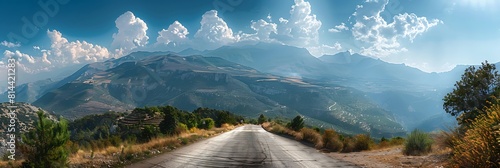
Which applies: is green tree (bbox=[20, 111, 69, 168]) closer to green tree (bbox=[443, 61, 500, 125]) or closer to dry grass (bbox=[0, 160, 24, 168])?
dry grass (bbox=[0, 160, 24, 168])

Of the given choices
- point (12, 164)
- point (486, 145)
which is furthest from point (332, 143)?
point (12, 164)

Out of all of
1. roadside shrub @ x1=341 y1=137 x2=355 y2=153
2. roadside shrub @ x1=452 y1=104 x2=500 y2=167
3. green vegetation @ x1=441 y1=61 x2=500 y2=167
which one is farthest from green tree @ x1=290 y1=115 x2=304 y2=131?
roadside shrub @ x1=452 y1=104 x2=500 y2=167

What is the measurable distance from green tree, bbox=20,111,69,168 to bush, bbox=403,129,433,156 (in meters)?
15.9

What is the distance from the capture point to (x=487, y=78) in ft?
54.7

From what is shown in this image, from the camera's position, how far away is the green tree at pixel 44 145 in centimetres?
1074

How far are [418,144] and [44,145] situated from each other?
1695 centimetres

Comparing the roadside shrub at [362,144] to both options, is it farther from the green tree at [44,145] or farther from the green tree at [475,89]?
the green tree at [44,145]

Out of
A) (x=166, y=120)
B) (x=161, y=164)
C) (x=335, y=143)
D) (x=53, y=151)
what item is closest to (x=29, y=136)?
(x=53, y=151)

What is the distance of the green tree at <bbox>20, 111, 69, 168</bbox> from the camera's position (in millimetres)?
10742

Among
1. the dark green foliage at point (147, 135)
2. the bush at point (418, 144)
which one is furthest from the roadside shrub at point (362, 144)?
the dark green foliage at point (147, 135)

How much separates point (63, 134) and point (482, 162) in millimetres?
11991

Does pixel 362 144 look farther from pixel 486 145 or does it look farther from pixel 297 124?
pixel 297 124

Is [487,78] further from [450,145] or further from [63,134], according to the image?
[63,134]

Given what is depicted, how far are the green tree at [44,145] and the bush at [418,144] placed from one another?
626 inches
